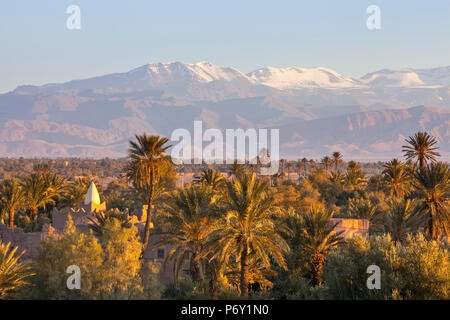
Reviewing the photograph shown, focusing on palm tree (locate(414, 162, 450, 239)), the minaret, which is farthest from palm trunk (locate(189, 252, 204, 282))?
the minaret

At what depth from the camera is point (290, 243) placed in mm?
38844

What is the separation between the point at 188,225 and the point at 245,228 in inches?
183

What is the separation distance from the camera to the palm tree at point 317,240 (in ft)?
119

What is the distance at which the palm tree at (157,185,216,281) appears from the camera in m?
34.0

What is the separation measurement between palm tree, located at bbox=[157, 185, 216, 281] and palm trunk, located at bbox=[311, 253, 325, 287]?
6.45m

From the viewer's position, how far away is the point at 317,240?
36.7m

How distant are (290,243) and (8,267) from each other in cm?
1700

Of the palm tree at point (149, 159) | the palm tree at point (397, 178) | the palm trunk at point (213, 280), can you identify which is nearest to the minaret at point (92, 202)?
the palm tree at point (149, 159)

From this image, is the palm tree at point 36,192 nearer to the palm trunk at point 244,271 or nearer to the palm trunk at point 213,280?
the palm trunk at point 213,280

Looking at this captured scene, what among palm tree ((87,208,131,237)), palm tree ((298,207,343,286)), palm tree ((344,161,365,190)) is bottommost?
palm tree ((298,207,343,286))

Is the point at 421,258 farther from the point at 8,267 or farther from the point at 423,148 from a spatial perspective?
the point at 423,148

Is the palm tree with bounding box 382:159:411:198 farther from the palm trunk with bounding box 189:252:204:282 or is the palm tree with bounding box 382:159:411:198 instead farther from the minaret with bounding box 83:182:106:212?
the palm trunk with bounding box 189:252:204:282
